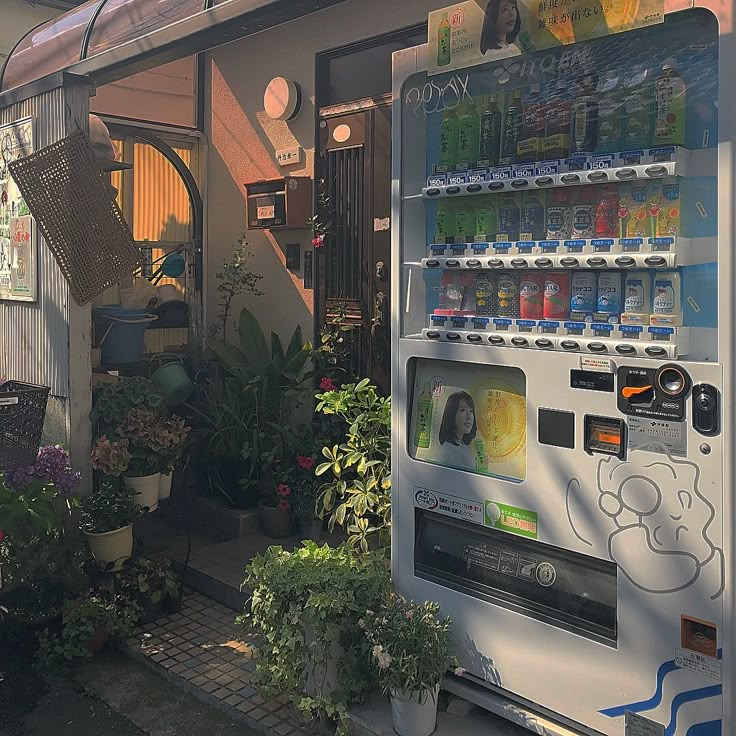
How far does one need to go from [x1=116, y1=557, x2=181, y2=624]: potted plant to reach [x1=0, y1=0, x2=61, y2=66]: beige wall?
19.6 feet

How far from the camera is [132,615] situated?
4.26 m

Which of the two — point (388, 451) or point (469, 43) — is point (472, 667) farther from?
point (469, 43)

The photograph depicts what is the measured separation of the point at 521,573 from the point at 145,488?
2495 mm

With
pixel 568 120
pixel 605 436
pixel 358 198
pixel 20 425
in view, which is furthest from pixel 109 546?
pixel 568 120

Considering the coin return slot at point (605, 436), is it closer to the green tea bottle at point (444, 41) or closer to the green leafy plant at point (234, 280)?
the green tea bottle at point (444, 41)

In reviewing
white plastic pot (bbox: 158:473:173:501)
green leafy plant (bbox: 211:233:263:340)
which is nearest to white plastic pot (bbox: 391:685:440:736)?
white plastic pot (bbox: 158:473:173:501)

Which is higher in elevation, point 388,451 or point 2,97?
point 2,97

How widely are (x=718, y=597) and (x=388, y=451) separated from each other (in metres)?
2.11

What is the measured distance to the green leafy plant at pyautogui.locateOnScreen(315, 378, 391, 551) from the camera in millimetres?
4223

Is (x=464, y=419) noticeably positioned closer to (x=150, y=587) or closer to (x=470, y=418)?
(x=470, y=418)

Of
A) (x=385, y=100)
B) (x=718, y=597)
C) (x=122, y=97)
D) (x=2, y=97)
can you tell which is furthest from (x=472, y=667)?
(x=122, y=97)

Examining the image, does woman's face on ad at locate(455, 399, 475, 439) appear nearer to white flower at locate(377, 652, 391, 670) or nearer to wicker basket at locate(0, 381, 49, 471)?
white flower at locate(377, 652, 391, 670)

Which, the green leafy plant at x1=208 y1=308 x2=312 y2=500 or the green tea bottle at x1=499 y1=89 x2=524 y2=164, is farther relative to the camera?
the green leafy plant at x1=208 y1=308 x2=312 y2=500

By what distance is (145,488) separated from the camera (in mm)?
4734
